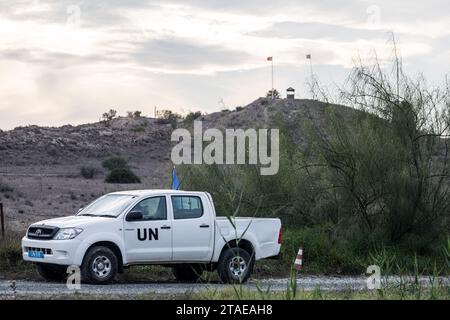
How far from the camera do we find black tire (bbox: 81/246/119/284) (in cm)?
1762

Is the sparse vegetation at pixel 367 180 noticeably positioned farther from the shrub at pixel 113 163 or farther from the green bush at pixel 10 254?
the shrub at pixel 113 163

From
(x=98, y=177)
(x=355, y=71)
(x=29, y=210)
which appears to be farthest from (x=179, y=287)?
(x=98, y=177)

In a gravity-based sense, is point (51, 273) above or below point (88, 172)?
below

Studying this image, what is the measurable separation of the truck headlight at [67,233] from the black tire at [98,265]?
44cm

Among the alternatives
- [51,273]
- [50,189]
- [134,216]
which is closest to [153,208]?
[134,216]

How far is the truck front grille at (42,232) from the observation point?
17750 mm

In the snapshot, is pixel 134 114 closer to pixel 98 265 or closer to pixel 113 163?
pixel 113 163

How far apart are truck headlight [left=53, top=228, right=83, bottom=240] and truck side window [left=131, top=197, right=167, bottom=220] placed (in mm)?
1414

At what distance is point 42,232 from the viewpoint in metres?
18.0

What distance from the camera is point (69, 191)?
6109 centimetres

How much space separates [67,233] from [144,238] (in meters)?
1.62

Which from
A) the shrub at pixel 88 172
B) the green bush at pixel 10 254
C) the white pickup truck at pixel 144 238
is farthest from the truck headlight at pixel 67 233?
the shrub at pixel 88 172

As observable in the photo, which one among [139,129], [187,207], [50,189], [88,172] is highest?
[139,129]
